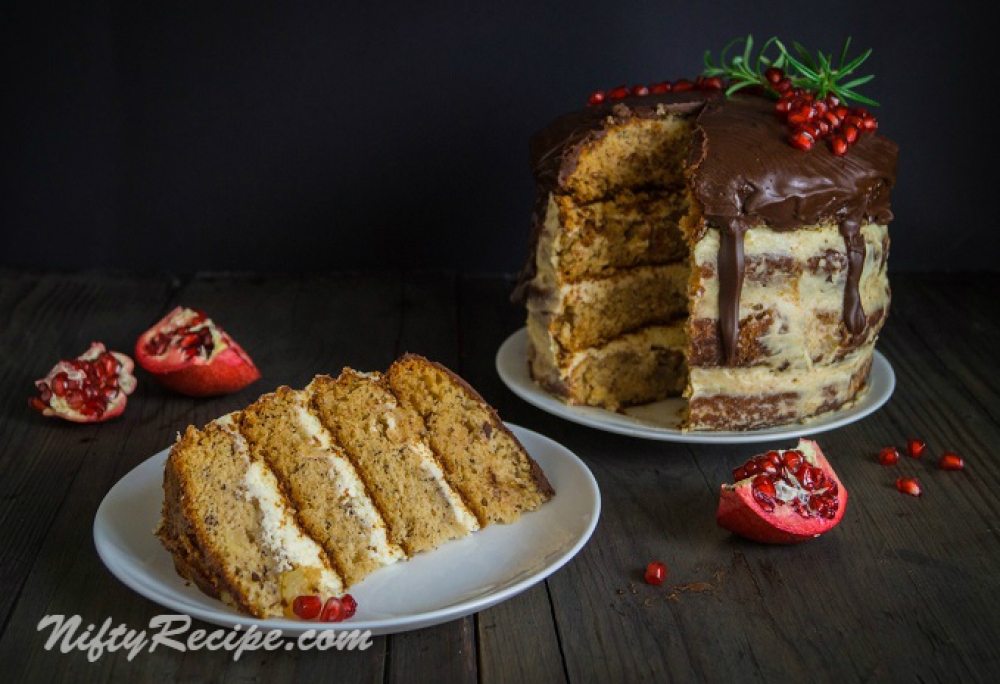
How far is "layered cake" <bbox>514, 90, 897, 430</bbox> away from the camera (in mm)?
3270

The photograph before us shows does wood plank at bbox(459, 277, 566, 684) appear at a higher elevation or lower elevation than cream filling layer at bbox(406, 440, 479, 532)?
lower

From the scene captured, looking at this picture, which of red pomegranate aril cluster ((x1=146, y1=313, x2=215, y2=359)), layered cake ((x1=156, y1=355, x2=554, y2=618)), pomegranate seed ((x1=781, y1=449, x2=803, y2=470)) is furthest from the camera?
red pomegranate aril cluster ((x1=146, y1=313, x2=215, y2=359))

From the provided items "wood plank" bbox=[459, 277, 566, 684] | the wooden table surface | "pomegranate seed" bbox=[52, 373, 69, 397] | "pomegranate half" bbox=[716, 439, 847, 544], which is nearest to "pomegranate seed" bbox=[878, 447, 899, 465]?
the wooden table surface

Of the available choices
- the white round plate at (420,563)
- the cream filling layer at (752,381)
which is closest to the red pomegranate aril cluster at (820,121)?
the cream filling layer at (752,381)

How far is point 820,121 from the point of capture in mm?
3412

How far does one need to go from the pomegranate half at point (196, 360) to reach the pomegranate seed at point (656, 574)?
1686 millimetres

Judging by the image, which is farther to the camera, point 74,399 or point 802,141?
point 74,399

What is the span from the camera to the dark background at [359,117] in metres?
4.71

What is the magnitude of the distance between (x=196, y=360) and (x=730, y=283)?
1.75 metres

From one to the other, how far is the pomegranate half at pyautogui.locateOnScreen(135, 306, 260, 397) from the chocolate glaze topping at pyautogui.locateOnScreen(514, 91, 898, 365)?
1.18 m

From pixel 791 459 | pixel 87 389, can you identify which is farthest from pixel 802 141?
pixel 87 389

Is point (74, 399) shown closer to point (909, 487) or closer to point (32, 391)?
point (32, 391)

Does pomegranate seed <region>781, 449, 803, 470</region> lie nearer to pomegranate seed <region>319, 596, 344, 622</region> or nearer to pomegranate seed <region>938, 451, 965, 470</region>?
pomegranate seed <region>938, 451, 965, 470</region>

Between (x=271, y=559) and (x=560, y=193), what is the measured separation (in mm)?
1497
